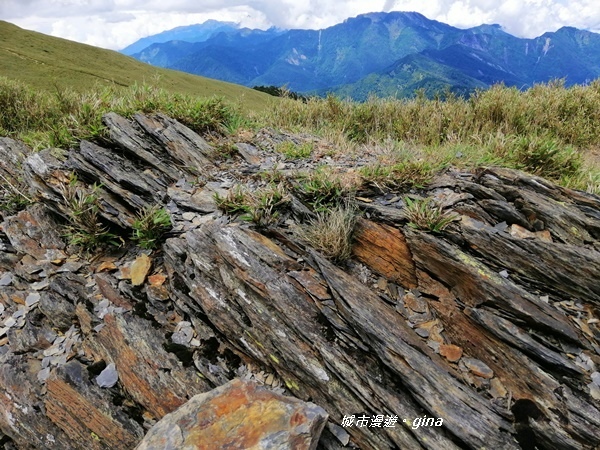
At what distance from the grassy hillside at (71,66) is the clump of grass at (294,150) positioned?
32.4m

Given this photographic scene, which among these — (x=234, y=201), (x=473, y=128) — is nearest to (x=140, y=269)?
(x=234, y=201)

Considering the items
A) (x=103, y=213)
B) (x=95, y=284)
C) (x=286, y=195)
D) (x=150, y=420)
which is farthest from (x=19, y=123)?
(x=150, y=420)

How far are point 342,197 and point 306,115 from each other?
8.72 metres

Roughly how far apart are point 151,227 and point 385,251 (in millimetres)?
4591

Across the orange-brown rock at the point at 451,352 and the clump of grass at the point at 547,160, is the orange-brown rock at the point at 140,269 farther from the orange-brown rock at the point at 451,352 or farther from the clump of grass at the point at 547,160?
the clump of grass at the point at 547,160

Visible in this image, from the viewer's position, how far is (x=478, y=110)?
12.7 m

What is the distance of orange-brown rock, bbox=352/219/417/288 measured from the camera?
18.8 ft

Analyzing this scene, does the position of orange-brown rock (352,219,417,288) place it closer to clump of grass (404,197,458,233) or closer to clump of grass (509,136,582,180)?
clump of grass (404,197,458,233)

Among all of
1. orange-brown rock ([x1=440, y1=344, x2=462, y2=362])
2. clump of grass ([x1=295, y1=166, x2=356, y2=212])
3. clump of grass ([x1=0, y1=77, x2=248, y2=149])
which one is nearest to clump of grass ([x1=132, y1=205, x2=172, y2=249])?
clump of grass ([x1=295, y1=166, x2=356, y2=212])

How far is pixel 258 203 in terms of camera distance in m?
6.57

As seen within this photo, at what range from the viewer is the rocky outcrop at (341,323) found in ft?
14.0

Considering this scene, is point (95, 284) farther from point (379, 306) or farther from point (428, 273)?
point (428, 273)

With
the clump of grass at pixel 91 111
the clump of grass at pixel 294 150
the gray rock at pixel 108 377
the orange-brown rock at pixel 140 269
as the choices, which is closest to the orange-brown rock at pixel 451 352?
the gray rock at pixel 108 377

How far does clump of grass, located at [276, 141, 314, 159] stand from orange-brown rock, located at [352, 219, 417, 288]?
11.6 ft
